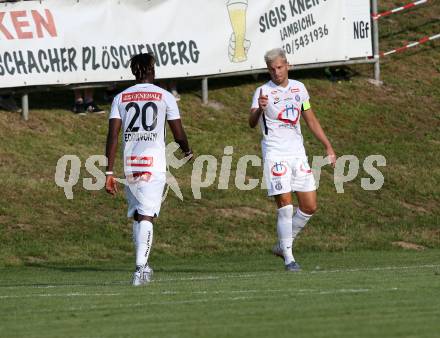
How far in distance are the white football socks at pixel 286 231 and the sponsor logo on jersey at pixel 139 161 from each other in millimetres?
2354

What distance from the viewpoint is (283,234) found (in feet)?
49.4

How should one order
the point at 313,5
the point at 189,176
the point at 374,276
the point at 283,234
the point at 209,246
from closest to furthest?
the point at 374,276 → the point at 283,234 → the point at 209,246 → the point at 189,176 → the point at 313,5

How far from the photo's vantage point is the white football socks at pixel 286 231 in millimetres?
14977

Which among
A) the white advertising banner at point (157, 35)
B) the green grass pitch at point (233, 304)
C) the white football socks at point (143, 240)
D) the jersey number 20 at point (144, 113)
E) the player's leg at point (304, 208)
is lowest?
the green grass pitch at point (233, 304)

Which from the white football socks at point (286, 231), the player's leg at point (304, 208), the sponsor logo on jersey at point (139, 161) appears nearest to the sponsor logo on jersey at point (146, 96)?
the sponsor logo on jersey at point (139, 161)

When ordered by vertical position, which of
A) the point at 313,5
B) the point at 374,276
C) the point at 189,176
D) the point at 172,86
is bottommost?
the point at 374,276

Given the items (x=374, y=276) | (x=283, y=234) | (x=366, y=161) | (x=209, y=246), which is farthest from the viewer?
(x=366, y=161)

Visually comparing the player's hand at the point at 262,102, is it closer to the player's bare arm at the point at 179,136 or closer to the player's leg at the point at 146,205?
the player's bare arm at the point at 179,136

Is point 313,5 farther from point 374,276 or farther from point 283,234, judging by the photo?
point 374,276

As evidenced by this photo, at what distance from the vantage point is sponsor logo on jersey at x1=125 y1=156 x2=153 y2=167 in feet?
43.2

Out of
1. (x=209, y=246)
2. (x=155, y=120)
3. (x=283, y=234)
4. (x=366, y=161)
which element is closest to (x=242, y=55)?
(x=366, y=161)

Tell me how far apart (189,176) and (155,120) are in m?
8.93

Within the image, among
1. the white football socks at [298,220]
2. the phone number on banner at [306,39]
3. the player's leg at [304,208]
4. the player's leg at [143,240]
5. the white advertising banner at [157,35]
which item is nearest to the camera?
the player's leg at [143,240]

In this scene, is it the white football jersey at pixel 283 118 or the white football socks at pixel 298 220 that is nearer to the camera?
the white football jersey at pixel 283 118
